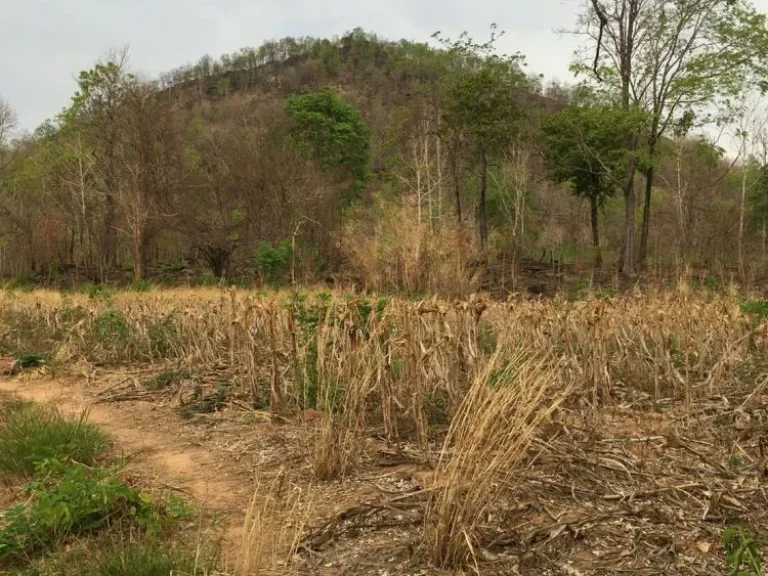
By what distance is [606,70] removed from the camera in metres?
20.9

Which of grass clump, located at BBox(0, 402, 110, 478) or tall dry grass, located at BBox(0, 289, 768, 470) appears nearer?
grass clump, located at BBox(0, 402, 110, 478)

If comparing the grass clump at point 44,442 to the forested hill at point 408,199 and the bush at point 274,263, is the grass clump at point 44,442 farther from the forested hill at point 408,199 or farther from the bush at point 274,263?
the bush at point 274,263

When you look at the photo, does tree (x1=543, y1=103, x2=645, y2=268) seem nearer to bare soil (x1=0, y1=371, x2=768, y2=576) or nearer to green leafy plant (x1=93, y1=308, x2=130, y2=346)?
green leafy plant (x1=93, y1=308, x2=130, y2=346)

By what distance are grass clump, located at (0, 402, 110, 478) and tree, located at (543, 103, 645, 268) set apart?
18970mm

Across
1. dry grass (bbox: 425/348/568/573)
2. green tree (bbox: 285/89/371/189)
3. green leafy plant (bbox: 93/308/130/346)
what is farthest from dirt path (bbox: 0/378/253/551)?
green tree (bbox: 285/89/371/189)

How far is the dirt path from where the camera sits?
348 cm

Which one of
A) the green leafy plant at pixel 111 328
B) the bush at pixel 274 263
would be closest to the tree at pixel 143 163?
the bush at pixel 274 263

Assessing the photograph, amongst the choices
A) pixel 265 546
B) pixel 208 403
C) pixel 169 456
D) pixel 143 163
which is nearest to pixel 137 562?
pixel 265 546

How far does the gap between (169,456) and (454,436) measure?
2.00 meters

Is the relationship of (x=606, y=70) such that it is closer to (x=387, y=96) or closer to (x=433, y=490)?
(x=433, y=490)

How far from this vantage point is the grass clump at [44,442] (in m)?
3.85

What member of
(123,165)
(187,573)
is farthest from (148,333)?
(123,165)

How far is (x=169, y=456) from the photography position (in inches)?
173

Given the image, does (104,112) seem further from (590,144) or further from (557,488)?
(557,488)
